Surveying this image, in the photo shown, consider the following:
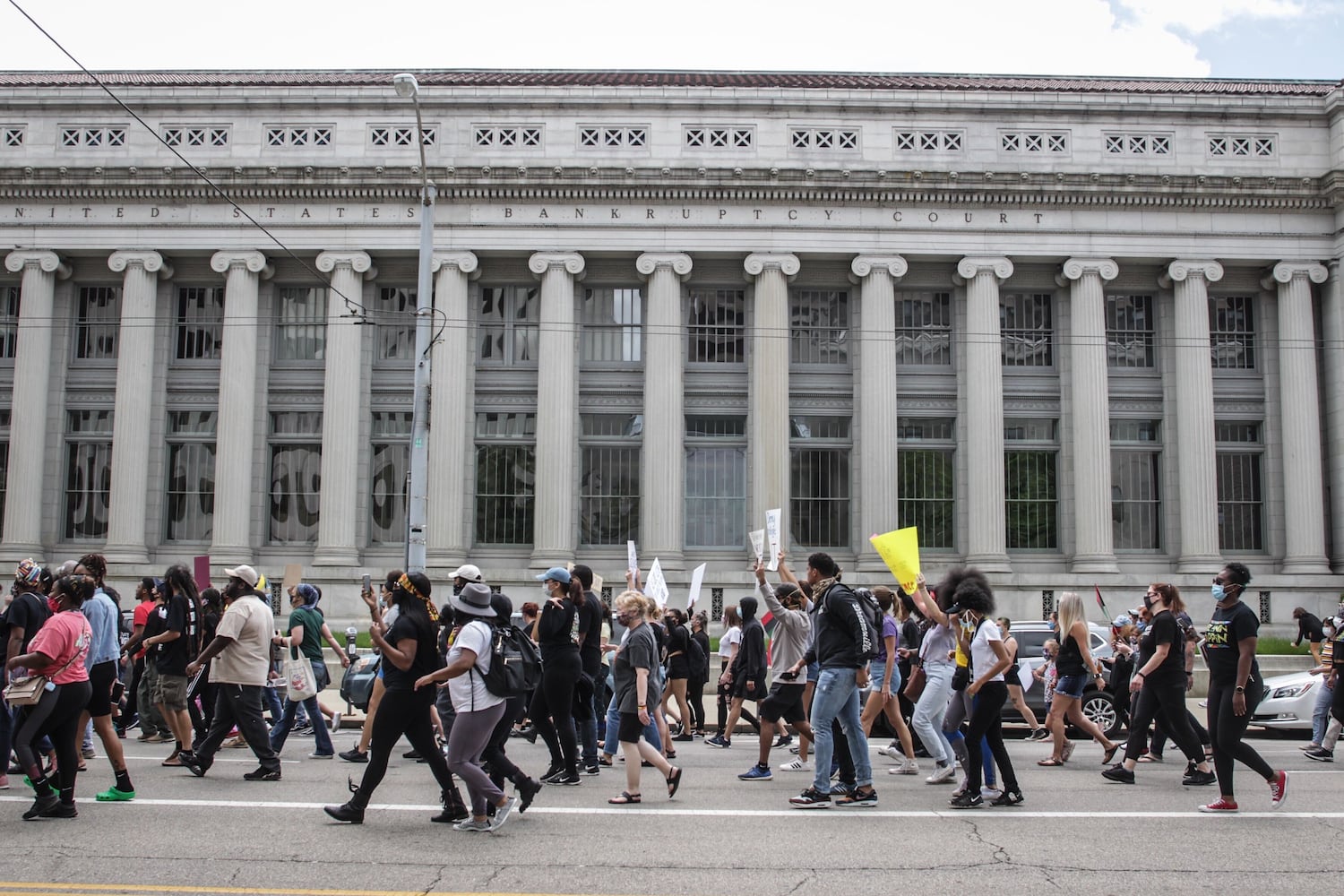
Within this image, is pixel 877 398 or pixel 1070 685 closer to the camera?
pixel 1070 685

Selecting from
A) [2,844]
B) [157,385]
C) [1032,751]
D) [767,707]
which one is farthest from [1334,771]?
[157,385]

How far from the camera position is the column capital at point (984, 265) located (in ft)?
96.8

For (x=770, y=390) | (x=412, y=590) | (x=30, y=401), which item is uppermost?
(x=770, y=390)

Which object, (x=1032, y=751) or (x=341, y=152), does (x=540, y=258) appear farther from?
(x=1032, y=751)

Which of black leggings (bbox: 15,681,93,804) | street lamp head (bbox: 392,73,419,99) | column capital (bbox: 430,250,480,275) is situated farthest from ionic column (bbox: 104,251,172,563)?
black leggings (bbox: 15,681,93,804)

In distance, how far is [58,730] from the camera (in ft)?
30.9

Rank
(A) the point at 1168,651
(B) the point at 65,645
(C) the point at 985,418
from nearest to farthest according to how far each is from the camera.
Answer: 1. (B) the point at 65,645
2. (A) the point at 1168,651
3. (C) the point at 985,418

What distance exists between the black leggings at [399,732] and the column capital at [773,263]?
21393 mm

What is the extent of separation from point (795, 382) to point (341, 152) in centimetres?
1240

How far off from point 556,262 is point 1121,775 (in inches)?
805

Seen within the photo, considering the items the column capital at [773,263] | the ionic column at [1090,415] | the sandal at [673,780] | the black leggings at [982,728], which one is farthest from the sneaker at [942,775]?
the column capital at [773,263]

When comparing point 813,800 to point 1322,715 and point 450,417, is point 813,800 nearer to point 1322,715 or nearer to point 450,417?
point 1322,715

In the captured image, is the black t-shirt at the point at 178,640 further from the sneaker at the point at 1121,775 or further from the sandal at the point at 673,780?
the sneaker at the point at 1121,775

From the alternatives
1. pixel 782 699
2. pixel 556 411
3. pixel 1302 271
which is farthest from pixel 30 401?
pixel 1302 271
